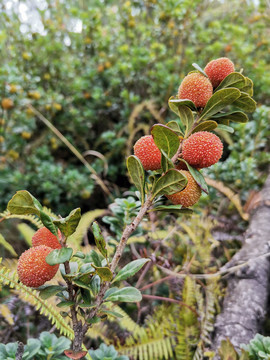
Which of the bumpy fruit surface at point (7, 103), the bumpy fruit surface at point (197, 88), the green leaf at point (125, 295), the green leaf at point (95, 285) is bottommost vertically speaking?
the green leaf at point (125, 295)

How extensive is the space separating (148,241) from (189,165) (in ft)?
1.91

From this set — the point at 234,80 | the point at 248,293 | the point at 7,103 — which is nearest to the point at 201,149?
the point at 234,80

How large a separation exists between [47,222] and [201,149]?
22 centimetres

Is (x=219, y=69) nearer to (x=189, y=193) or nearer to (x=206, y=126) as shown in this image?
(x=206, y=126)

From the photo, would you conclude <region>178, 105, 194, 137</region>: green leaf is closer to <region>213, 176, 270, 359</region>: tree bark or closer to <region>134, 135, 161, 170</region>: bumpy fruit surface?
<region>134, 135, 161, 170</region>: bumpy fruit surface

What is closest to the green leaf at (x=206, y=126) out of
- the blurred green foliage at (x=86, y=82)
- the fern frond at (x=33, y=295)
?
the fern frond at (x=33, y=295)

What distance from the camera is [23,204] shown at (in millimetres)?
352

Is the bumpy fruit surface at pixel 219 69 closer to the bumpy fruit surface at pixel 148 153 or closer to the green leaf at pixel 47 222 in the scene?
the bumpy fruit surface at pixel 148 153

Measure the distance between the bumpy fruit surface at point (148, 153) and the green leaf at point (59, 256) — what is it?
6.3 inches

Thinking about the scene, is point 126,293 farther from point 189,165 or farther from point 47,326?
point 47,326

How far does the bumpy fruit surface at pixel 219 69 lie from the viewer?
0.44 m

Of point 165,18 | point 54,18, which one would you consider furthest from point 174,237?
point 54,18

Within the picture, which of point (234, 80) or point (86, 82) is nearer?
point (234, 80)

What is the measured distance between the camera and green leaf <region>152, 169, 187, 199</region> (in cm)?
36
